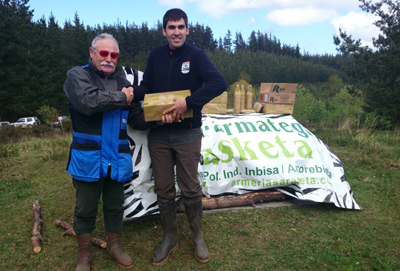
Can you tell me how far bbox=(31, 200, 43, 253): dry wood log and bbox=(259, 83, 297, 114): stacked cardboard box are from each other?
11.5ft

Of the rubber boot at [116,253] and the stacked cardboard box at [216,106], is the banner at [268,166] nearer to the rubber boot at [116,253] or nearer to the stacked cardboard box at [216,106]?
the stacked cardboard box at [216,106]

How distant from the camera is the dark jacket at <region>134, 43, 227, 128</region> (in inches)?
93.8

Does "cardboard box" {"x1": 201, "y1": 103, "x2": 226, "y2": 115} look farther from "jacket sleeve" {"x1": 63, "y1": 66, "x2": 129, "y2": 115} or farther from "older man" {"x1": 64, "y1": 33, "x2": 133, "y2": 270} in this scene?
"jacket sleeve" {"x1": 63, "y1": 66, "x2": 129, "y2": 115}

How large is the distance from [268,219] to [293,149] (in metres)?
1.09

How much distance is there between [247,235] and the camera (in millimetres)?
3014

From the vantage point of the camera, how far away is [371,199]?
391 cm

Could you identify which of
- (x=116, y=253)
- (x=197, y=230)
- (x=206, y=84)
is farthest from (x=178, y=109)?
(x=116, y=253)

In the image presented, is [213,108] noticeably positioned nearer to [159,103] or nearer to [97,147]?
[159,103]

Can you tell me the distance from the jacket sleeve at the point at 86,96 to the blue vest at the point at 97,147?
14cm

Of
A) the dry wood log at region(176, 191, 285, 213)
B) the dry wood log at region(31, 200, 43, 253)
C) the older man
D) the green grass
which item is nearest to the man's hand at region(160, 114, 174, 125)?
the older man

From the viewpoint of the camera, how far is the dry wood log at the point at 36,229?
271 centimetres

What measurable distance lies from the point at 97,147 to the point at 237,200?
2.05 meters

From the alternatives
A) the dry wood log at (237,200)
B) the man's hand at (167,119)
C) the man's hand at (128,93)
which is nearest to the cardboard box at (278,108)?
the dry wood log at (237,200)

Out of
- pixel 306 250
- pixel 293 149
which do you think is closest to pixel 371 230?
pixel 306 250
